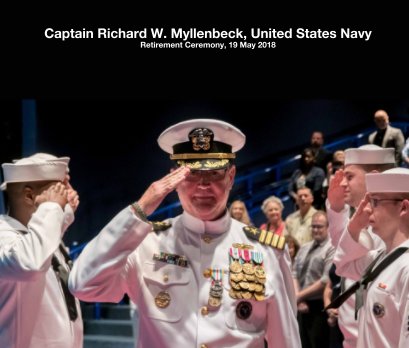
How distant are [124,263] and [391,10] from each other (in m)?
6.68

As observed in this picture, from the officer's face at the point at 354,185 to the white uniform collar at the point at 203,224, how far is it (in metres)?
1.26

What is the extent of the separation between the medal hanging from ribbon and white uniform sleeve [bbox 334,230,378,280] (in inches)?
35.4

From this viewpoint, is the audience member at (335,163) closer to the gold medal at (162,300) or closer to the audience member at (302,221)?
the audience member at (302,221)

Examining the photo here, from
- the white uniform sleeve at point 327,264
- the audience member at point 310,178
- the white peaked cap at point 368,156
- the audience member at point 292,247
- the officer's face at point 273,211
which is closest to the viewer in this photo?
the white peaked cap at point 368,156

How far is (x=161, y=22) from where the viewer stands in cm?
820

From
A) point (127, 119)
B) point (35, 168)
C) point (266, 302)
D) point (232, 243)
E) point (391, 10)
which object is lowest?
point (266, 302)

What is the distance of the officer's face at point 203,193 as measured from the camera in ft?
10.9

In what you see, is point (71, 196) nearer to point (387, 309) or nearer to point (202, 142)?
point (202, 142)

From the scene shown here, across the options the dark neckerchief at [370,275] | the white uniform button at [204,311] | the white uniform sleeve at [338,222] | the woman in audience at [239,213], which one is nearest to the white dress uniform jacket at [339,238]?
the white uniform sleeve at [338,222]

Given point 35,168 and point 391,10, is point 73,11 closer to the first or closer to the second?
point 391,10

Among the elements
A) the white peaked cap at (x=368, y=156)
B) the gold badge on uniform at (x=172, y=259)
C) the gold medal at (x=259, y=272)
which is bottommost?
the gold medal at (x=259, y=272)

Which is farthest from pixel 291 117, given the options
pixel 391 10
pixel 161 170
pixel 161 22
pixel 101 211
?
pixel 161 22

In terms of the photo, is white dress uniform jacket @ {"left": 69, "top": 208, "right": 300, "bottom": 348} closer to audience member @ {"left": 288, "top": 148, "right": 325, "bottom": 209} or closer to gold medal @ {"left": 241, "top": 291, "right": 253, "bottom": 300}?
gold medal @ {"left": 241, "top": 291, "right": 253, "bottom": 300}

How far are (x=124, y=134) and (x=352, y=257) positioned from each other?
27.8 feet
